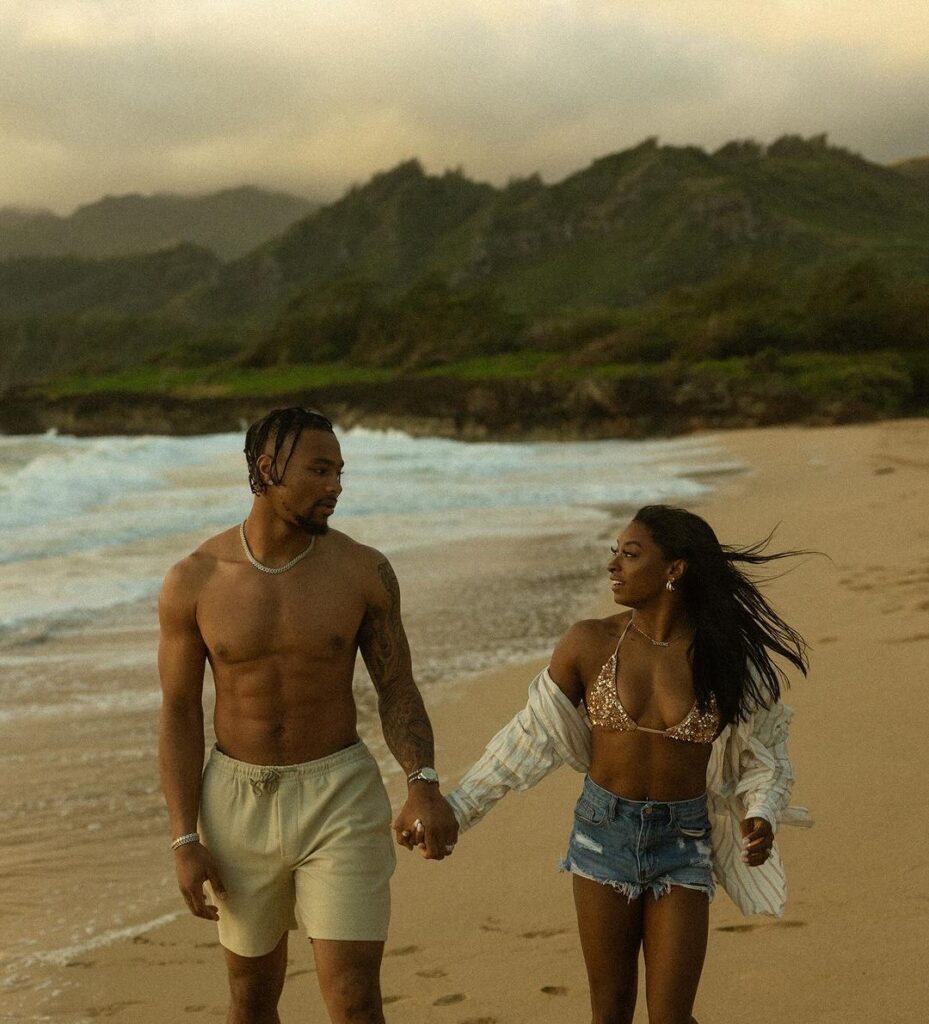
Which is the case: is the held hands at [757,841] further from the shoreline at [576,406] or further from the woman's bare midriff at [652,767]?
the shoreline at [576,406]

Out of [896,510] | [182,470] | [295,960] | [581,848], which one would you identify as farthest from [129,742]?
[182,470]

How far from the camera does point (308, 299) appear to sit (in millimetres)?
87312

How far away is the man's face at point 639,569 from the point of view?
3096 millimetres

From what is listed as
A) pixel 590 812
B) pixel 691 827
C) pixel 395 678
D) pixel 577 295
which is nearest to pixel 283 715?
pixel 395 678

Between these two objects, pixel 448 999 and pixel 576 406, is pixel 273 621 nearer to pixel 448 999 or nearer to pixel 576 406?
pixel 448 999

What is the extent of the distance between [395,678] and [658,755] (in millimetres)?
659

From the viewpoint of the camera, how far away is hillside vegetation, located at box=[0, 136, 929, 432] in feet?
161

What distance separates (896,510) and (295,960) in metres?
10.9

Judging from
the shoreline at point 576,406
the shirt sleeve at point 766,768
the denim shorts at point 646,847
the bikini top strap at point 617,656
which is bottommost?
the shoreline at point 576,406

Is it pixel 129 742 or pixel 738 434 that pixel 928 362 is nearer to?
pixel 738 434

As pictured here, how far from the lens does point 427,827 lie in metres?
2.94

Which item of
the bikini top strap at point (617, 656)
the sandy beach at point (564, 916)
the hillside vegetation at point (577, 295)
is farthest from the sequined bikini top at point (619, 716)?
the hillside vegetation at point (577, 295)

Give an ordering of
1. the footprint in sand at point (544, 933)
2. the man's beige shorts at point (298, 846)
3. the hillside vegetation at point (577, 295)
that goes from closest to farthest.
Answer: the man's beige shorts at point (298, 846)
the footprint in sand at point (544, 933)
the hillside vegetation at point (577, 295)

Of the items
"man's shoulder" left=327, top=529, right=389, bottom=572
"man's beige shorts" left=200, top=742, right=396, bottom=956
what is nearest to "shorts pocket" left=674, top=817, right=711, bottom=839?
"man's beige shorts" left=200, top=742, right=396, bottom=956
